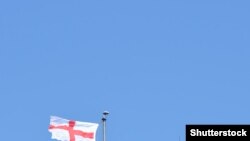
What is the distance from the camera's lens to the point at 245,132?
1708 inches

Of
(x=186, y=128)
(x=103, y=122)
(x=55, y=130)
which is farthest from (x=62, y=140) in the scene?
(x=186, y=128)

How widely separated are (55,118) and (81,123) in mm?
1898

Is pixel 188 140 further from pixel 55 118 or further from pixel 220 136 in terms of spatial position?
pixel 55 118

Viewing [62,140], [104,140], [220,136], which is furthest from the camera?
[104,140]

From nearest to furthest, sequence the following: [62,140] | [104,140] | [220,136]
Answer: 1. [220,136]
2. [62,140]
3. [104,140]

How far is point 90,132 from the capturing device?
66.4 m

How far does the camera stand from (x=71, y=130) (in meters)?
65.9

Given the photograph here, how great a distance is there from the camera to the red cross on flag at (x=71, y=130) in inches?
2566

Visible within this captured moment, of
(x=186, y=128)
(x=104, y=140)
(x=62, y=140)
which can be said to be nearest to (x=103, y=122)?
(x=104, y=140)

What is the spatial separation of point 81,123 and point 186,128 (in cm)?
2382

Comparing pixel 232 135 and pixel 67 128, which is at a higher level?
pixel 67 128

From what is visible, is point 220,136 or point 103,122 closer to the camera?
point 220,136

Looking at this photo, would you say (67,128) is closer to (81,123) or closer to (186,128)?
(81,123)

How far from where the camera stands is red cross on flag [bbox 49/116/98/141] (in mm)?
65188
